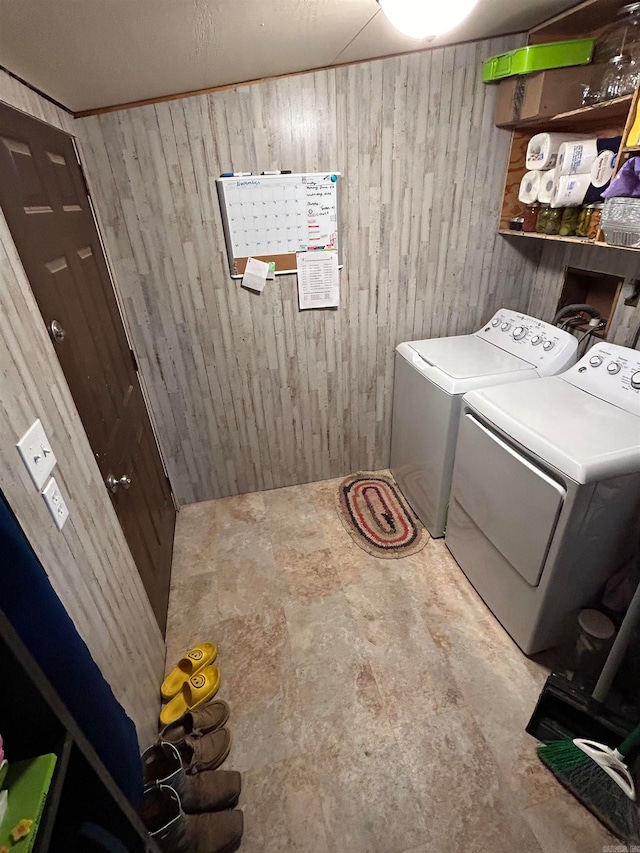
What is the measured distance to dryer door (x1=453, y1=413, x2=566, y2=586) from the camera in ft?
4.61

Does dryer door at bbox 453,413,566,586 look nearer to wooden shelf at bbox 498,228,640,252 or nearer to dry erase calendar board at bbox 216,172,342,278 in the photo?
wooden shelf at bbox 498,228,640,252

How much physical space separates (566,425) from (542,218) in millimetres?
1029

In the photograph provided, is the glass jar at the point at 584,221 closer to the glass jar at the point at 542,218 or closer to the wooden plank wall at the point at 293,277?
the glass jar at the point at 542,218

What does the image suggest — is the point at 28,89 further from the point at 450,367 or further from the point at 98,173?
the point at 450,367

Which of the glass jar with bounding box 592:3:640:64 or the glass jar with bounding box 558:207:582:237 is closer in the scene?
the glass jar with bounding box 592:3:640:64

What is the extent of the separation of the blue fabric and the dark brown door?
668 mm

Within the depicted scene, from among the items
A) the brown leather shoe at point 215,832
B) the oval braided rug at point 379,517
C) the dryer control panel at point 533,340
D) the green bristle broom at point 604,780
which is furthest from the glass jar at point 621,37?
the brown leather shoe at point 215,832

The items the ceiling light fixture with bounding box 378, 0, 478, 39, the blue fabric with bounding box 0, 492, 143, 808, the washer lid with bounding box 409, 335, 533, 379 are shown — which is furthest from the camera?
the washer lid with bounding box 409, 335, 533, 379

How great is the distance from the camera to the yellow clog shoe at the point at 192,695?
1505 mm

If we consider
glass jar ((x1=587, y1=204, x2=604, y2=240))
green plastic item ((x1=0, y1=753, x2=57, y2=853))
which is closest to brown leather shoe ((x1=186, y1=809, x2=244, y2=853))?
green plastic item ((x1=0, y1=753, x2=57, y2=853))

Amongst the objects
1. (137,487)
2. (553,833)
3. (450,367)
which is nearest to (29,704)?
(137,487)

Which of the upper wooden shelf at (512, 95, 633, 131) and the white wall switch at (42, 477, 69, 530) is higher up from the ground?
the upper wooden shelf at (512, 95, 633, 131)

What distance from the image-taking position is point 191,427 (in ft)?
7.77

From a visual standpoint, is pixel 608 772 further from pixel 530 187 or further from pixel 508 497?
pixel 530 187
